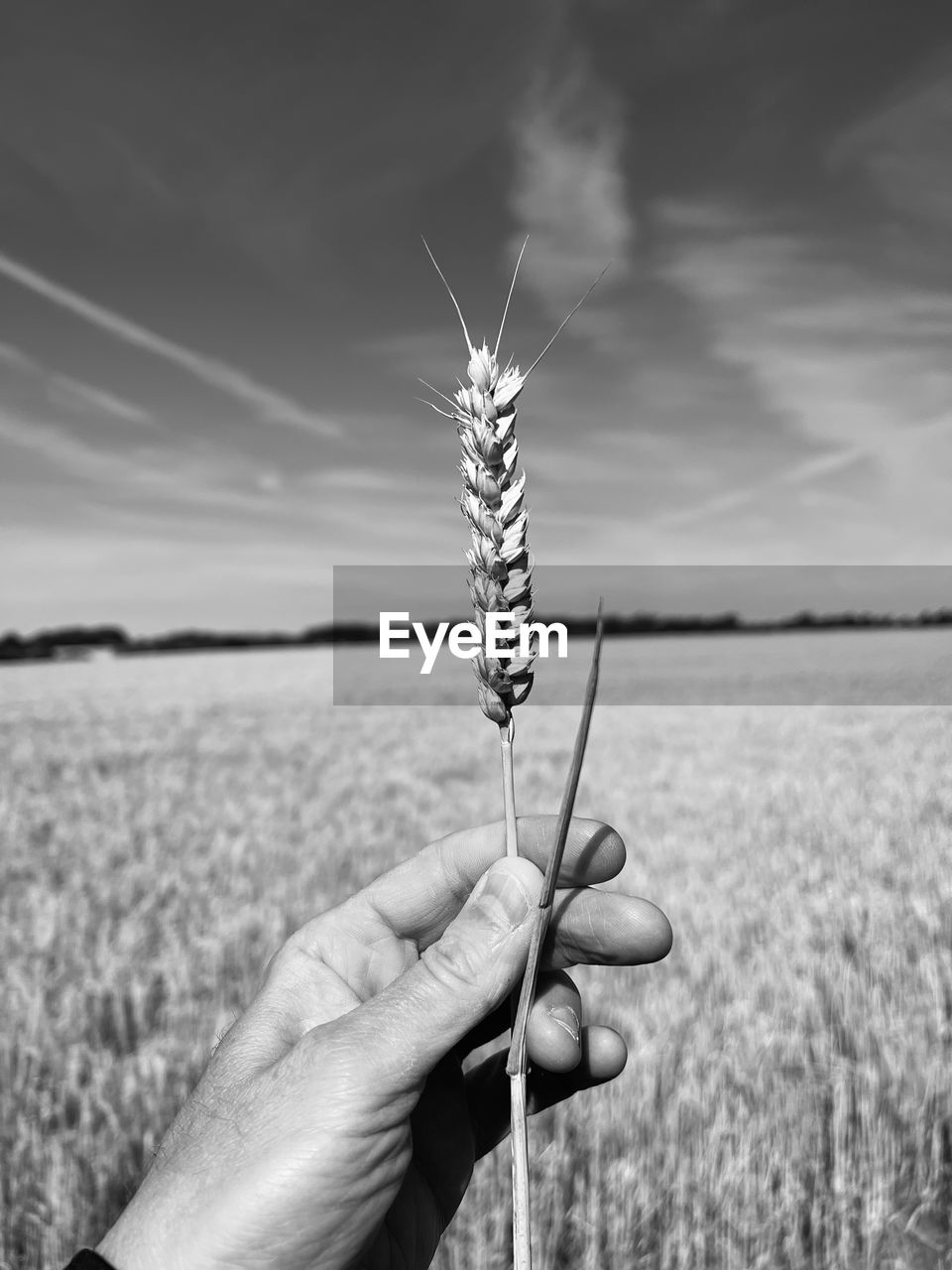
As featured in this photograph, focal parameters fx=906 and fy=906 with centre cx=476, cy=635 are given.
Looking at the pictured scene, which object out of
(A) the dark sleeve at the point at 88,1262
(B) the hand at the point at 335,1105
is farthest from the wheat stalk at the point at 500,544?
(A) the dark sleeve at the point at 88,1262

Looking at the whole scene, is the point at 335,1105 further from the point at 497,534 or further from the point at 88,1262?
the point at 497,534

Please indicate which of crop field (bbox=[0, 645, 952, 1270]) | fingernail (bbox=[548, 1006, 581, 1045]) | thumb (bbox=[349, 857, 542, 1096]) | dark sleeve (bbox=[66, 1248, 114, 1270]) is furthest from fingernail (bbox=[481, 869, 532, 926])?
crop field (bbox=[0, 645, 952, 1270])

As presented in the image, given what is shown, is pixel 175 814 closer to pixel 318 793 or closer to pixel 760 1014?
pixel 318 793

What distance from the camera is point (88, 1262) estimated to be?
155cm

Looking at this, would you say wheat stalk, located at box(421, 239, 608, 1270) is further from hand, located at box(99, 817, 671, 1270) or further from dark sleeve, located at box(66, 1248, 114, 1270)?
dark sleeve, located at box(66, 1248, 114, 1270)

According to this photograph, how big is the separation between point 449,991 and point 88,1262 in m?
0.75

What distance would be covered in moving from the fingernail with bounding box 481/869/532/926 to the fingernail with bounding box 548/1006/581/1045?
0.36 metres

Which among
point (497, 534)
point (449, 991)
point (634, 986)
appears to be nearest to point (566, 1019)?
point (449, 991)

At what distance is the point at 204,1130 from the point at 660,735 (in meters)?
12.3

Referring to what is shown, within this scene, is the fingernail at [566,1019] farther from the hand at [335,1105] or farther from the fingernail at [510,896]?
the fingernail at [510,896]

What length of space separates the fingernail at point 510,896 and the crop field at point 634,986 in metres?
1.37

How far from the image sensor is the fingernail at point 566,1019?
1.93 metres

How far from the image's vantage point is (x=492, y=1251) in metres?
2.49

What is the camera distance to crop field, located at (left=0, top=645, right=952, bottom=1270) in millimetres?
2625
